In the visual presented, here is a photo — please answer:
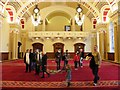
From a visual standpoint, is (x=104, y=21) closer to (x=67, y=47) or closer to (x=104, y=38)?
(x=104, y=38)

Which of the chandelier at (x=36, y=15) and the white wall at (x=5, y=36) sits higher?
the chandelier at (x=36, y=15)

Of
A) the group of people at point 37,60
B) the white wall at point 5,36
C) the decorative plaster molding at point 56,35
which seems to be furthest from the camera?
the decorative plaster molding at point 56,35

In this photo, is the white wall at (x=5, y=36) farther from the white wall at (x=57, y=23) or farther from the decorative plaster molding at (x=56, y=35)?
the white wall at (x=57, y=23)

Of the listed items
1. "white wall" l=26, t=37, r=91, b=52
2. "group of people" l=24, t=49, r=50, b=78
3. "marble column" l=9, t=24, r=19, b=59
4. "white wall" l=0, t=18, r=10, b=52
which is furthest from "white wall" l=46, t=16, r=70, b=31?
"group of people" l=24, t=49, r=50, b=78

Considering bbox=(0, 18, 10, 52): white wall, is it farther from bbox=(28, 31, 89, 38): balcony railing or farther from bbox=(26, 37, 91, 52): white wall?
bbox=(26, 37, 91, 52): white wall

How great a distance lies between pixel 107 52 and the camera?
Result: 24547 mm

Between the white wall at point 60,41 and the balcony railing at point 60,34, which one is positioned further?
the white wall at point 60,41

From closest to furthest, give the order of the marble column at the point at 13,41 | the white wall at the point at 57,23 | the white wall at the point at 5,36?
the white wall at the point at 5,36
the marble column at the point at 13,41
the white wall at the point at 57,23

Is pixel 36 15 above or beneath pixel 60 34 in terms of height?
above

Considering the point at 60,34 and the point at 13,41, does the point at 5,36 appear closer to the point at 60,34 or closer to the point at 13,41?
the point at 13,41

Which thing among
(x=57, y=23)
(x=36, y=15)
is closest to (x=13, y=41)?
(x=36, y=15)

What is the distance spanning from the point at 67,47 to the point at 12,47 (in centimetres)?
940

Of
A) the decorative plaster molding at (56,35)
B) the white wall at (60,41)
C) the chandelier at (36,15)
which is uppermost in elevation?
the chandelier at (36,15)

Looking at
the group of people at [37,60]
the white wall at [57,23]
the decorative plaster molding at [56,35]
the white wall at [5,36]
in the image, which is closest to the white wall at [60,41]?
the decorative plaster molding at [56,35]
